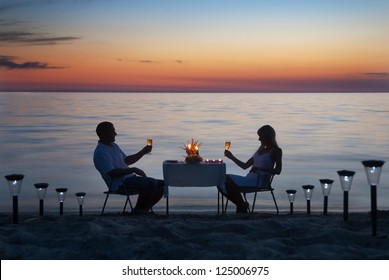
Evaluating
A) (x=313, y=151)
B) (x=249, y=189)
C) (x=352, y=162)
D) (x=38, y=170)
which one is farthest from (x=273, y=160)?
(x=313, y=151)

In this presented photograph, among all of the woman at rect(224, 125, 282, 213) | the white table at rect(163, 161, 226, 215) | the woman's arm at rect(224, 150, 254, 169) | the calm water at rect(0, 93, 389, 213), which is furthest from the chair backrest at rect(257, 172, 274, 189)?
the calm water at rect(0, 93, 389, 213)

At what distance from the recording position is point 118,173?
20.6 ft

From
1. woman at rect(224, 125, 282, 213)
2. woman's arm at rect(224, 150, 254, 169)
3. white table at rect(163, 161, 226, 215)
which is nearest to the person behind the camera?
white table at rect(163, 161, 226, 215)

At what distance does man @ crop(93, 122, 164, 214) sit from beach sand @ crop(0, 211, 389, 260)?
0.60 meters

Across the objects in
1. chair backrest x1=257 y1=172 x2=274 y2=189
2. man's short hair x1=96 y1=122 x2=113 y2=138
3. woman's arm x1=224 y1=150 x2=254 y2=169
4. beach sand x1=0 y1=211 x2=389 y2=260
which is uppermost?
man's short hair x1=96 y1=122 x2=113 y2=138

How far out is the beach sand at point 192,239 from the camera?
14.7 feet

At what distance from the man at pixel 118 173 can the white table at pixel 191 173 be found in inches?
5.2

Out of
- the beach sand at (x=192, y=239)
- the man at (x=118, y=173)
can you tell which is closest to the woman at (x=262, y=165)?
the man at (x=118, y=173)

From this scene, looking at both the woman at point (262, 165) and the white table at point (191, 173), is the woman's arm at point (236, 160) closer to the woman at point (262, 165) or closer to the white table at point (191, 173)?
the woman at point (262, 165)

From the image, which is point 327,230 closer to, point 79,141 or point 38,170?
point 38,170

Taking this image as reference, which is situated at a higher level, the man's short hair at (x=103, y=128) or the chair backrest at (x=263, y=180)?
the man's short hair at (x=103, y=128)

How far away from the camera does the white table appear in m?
6.46

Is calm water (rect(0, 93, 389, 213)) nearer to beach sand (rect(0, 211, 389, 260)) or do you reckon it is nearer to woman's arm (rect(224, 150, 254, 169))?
woman's arm (rect(224, 150, 254, 169))
